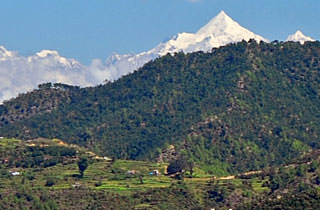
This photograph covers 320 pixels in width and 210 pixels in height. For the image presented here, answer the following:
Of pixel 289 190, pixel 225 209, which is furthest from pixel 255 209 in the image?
pixel 289 190

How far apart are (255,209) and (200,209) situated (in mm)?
Result: 40295

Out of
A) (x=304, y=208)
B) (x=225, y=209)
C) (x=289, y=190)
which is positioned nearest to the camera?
(x=304, y=208)

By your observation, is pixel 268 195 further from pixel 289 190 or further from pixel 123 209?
pixel 123 209

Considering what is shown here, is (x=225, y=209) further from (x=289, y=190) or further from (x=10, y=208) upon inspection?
(x=10, y=208)

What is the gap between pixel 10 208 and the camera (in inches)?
7844

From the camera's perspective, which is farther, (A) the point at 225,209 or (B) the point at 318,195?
(A) the point at 225,209

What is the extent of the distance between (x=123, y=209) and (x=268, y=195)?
27647mm

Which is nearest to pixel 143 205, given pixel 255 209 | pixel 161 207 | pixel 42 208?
pixel 161 207

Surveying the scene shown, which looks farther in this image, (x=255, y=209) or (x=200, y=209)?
(x=200, y=209)

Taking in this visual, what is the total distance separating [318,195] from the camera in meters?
158

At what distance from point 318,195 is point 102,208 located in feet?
176

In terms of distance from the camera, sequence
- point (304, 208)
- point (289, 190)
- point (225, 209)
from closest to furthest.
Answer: point (304, 208)
point (225, 209)
point (289, 190)

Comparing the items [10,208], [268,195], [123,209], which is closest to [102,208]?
[123,209]

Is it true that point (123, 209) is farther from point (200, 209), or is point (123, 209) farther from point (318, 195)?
point (318, 195)
